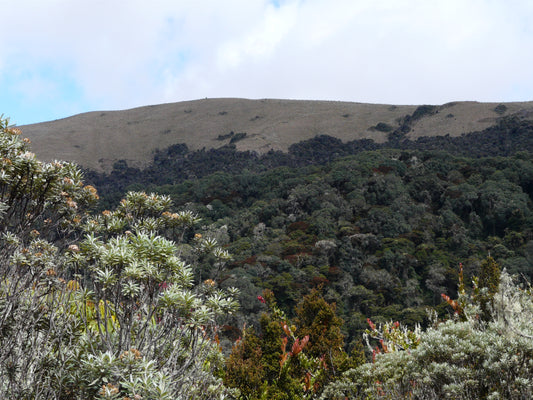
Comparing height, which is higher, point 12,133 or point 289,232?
point 12,133

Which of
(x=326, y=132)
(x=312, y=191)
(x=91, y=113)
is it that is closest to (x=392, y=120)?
(x=326, y=132)

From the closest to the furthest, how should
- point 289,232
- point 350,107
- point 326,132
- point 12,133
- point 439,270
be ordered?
point 12,133 < point 439,270 < point 289,232 < point 326,132 < point 350,107

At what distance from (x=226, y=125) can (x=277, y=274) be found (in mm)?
57863

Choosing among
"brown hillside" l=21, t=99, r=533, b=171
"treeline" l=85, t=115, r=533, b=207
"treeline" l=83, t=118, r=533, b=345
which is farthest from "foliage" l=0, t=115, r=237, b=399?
"brown hillside" l=21, t=99, r=533, b=171

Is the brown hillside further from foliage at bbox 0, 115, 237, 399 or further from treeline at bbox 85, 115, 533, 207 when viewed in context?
foliage at bbox 0, 115, 237, 399

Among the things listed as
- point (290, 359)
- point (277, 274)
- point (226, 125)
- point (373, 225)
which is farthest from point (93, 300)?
point (226, 125)

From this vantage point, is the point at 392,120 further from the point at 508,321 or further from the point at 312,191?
the point at 508,321

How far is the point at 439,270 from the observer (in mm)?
31812

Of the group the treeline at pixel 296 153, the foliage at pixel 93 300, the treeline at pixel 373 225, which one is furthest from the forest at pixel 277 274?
the treeline at pixel 296 153

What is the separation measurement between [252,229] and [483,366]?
3587 cm

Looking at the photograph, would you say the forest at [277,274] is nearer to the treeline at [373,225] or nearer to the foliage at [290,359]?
the foliage at [290,359]

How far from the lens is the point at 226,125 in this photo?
279 ft

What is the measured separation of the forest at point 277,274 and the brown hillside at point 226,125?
3579mm

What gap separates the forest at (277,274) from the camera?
12.8ft
